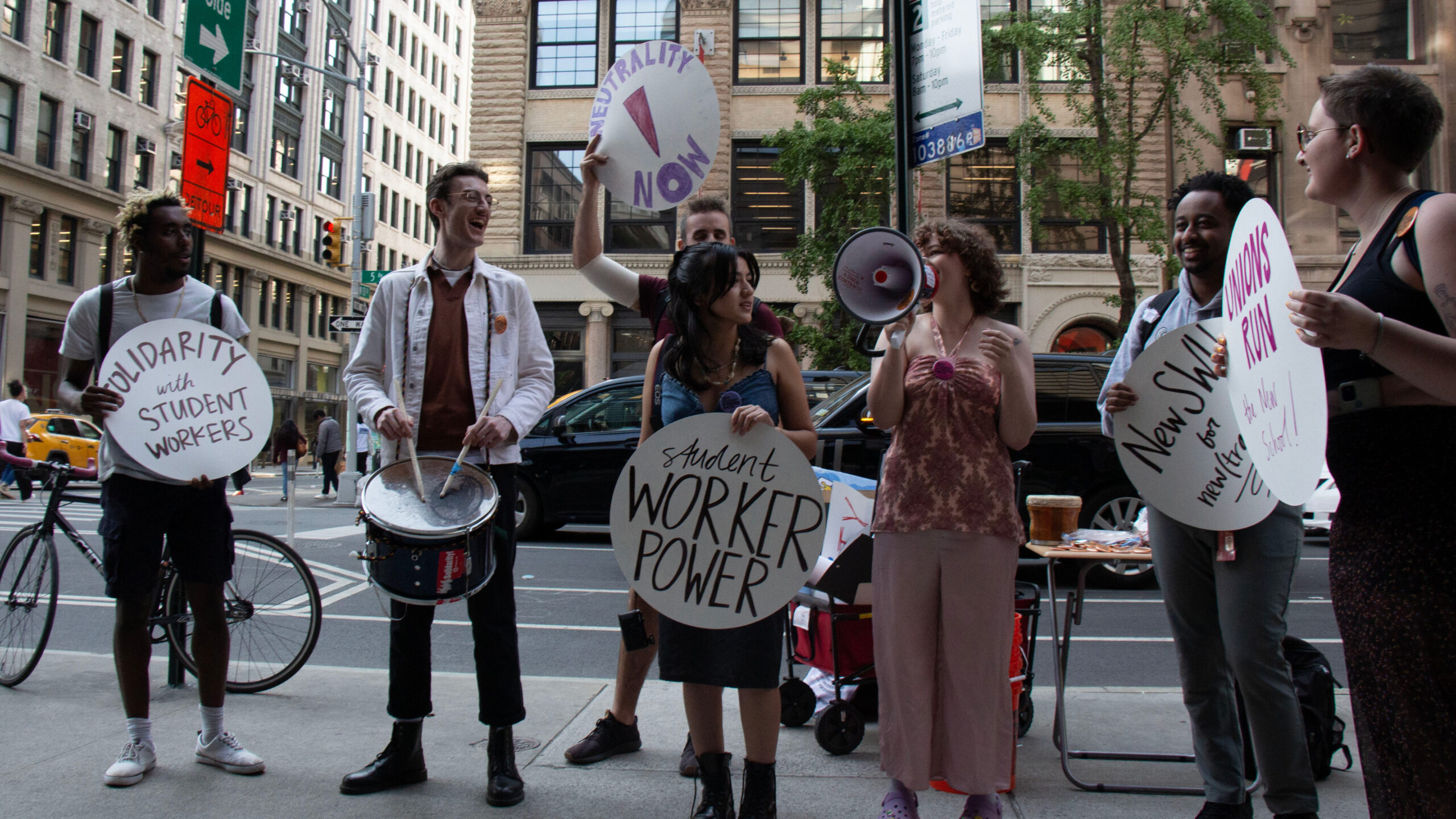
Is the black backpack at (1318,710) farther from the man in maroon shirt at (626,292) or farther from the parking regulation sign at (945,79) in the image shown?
the parking regulation sign at (945,79)

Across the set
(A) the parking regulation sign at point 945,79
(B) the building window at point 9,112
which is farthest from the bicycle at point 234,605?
(B) the building window at point 9,112

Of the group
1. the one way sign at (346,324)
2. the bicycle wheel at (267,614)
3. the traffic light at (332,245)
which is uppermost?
the traffic light at (332,245)

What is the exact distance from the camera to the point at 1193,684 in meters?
2.92

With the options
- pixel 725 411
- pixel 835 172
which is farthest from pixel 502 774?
pixel 835 172

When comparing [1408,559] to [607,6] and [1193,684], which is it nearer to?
[1193,684]

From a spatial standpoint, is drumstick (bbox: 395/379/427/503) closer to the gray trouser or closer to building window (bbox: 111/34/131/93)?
the gray trouser

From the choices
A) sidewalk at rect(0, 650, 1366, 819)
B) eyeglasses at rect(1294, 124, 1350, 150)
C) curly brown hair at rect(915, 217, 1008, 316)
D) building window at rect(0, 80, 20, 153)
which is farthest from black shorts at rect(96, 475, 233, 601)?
building window at rect(0, 80, 20, 153)

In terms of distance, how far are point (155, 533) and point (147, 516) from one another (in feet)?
0.21

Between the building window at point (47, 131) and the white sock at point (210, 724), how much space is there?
35362 mm

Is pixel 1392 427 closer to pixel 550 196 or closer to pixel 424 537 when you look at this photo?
pixel 424 537

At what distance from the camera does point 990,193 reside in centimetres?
1966

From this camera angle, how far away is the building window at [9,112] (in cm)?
2955

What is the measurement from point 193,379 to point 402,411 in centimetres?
98

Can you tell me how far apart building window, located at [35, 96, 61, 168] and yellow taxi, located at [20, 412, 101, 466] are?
53.2 ft
